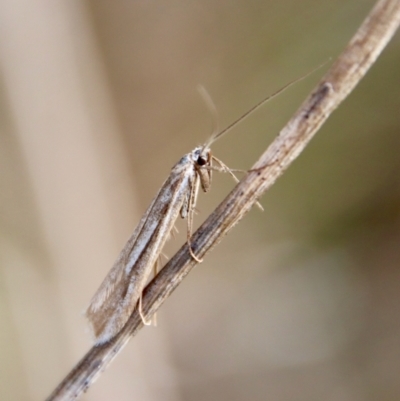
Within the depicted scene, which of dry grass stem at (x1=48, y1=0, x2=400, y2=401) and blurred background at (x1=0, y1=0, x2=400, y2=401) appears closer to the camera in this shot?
dry grass stem at (x1=48, y1=0, x2=400, y2=401)

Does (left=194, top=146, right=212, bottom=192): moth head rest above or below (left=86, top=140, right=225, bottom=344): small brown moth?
above

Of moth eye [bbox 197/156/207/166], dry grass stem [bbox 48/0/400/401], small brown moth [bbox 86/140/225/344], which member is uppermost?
moth eye [bbox 197/156/207/166]

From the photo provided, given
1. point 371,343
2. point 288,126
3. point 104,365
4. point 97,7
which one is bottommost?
point 371,343

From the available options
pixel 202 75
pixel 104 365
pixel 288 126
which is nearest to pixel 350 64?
pixel 288 126

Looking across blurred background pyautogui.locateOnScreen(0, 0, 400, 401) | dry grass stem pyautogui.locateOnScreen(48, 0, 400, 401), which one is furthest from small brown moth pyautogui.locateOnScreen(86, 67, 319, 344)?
blurred background pyautogui.locateOnScreen(0, 0, 400, 401)

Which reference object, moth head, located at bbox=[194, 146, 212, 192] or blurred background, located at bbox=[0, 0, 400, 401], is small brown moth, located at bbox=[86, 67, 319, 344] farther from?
blurred background, located at bbox=[0, 0, 400, 401]

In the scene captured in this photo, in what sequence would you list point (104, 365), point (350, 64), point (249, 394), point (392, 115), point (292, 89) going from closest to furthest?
point (350, 64)
point (104, 365)
point (392, 115)
point (292, 89)
point (249, 394)

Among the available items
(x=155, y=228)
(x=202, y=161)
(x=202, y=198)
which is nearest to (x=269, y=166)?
(x=202, y=161)

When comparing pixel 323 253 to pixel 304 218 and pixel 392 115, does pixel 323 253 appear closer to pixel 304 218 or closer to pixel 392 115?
pixel 304 218

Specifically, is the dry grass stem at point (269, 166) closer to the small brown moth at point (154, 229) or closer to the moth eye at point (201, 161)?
the small brown moth at point (154, 229)
